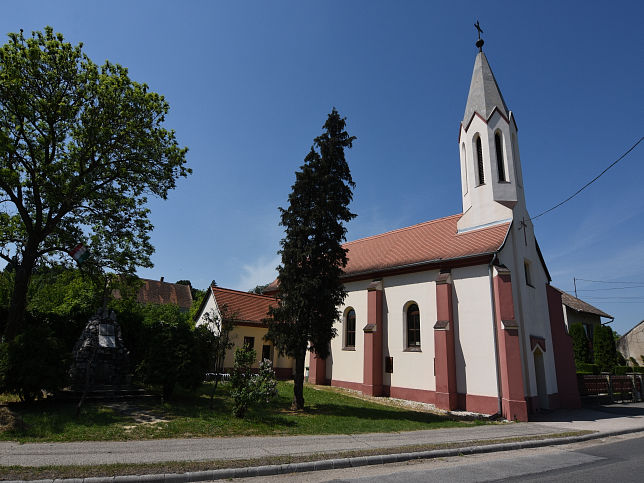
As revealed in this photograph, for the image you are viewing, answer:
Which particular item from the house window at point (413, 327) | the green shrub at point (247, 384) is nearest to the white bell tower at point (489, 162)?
the house window at point (413, 327)

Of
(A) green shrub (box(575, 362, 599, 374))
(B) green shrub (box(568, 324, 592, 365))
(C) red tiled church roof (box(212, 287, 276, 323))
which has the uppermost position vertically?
(C) red tiled church roof (box(212, 287, 276, 323))

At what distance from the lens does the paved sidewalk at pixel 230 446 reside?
23.4ft

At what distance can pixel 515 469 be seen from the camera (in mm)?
7844

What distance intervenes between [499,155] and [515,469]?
16519 millimetres

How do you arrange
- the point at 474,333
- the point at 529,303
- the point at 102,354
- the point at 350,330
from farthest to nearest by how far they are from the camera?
the point at 350,330
the point at 529,303
the point at 474,333
the point at 102,354

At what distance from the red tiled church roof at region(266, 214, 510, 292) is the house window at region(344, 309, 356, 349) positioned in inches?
103

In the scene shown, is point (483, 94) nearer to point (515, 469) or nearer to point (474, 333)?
point (474, 333)

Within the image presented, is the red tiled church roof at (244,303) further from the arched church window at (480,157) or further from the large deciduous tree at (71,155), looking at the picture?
the arched church window at (480,157)

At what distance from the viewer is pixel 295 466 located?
283 inches

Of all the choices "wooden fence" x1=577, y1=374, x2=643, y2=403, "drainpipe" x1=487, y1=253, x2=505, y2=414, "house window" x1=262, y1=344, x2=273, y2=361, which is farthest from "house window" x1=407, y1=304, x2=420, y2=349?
"house window" x1=262, y1=344, x2=273, y2=361

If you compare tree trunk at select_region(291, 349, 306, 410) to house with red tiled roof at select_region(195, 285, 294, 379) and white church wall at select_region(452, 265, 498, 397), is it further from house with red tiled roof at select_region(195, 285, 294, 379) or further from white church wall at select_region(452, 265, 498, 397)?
house with red tiled roof at select_region(195, 285, 294, 379)

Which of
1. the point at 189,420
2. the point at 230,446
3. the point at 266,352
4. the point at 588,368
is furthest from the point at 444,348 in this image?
the point at 588,368

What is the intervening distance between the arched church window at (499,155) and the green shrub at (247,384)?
15644 mm

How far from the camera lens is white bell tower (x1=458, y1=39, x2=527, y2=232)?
63.3 feet
